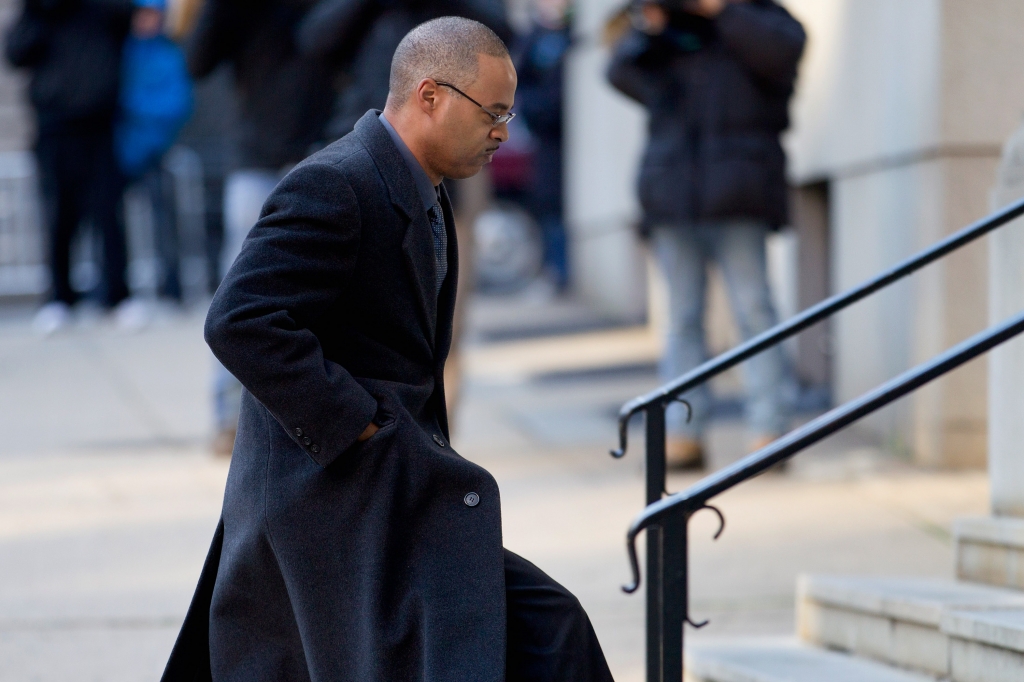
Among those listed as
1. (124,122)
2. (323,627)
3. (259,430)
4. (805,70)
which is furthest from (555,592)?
(124,122)

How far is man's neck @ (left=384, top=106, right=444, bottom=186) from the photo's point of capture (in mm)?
2871

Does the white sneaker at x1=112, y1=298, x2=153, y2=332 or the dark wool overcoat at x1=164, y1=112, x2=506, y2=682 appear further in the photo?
the white sneaker at x1=112, y1=298, x2=153, y2=332

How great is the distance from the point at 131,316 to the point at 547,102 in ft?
14.8

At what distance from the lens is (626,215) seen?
12.2 m

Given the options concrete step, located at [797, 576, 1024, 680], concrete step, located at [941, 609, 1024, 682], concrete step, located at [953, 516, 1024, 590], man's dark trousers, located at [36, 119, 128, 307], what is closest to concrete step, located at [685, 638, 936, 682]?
concrete step, located at [797, 576, 1024, 680]

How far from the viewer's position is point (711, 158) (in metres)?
6.41

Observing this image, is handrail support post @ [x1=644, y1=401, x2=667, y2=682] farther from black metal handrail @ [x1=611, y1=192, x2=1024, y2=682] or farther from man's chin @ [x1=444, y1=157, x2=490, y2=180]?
man's chin @ [x1=444, y1=157, x2=490, y2=180]

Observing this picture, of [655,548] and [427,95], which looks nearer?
[427,95]

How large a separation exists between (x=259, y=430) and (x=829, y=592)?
2006 mm

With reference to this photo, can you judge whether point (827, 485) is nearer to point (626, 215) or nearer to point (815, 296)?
point (815, 296)

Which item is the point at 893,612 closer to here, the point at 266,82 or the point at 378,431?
the point at 378,431

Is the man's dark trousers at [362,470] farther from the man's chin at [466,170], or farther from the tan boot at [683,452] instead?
the tan boot at [683,452]

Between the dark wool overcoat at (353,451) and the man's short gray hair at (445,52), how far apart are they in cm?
13

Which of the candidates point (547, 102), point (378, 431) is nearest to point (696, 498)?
point (378, 431)
